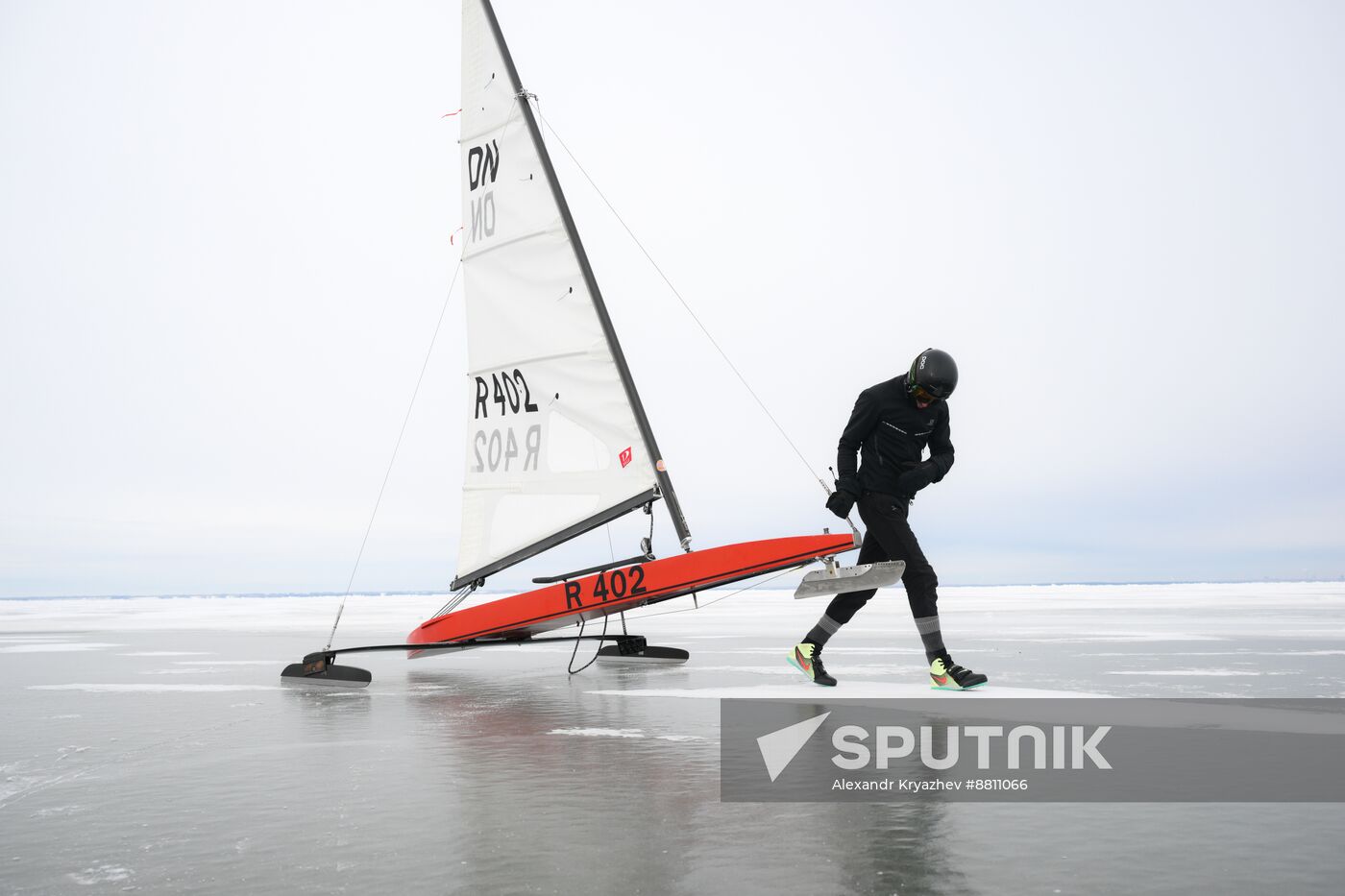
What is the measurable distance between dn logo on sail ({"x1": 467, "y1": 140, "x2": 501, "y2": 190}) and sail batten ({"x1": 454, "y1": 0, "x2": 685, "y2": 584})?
14mm

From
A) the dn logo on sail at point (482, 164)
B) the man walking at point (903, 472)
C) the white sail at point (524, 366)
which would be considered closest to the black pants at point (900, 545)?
the man walking at point (903, 472)

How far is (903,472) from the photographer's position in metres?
6.27

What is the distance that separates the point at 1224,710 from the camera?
17.5ft

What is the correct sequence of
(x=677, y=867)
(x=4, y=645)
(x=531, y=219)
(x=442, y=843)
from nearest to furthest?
1. (x=677, y=867)
2. (x=442, y=843)
3. (x=531, y=219)
4. (x=4, y=645)

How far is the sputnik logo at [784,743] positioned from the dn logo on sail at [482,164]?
6.13 metres

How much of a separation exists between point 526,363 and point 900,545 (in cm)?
408

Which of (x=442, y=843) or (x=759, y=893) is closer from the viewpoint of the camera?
(x=759, y=893)

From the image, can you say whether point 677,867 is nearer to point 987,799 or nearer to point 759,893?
point 759,893

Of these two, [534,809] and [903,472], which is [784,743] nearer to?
[534,809]

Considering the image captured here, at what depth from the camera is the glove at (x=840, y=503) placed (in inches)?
247

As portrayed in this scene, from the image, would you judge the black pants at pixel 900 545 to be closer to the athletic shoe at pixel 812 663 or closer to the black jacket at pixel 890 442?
the black jacket at pixel 890 442

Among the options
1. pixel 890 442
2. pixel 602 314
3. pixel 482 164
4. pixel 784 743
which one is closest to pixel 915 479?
pixel 890 442

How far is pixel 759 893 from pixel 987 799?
4.33 feet

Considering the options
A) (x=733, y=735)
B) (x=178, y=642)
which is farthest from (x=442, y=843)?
(x=178, y=642)
